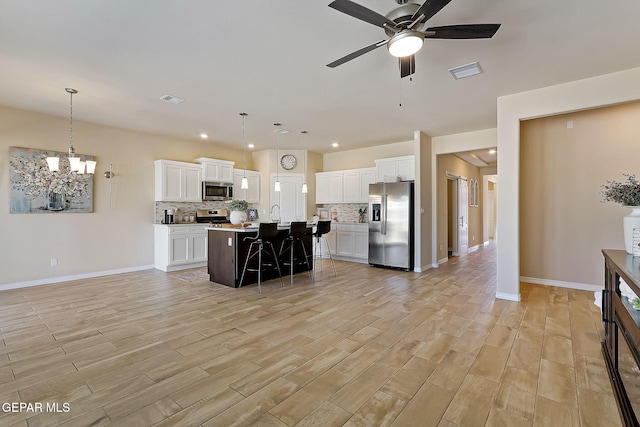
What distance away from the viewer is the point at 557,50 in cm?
287

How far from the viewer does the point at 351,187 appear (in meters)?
7.14

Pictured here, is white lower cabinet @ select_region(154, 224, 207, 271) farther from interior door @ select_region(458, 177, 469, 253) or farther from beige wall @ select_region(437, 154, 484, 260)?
interior door @ select_region(458, 177, 469, 253)

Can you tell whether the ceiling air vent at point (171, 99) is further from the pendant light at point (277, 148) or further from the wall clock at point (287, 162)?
the wall clock at point (287, 162)

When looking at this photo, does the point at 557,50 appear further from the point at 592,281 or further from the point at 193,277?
the point at 193,277

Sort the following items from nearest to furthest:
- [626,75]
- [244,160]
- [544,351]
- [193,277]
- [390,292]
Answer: [544,351], [626,75], [390,292], [193,277], [244,160]

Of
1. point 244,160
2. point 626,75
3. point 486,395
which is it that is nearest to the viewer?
point 486,395

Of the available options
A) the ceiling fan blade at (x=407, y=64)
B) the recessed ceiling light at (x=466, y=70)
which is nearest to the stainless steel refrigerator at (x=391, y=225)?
the recessed ceiling light at (x=466, y=70)

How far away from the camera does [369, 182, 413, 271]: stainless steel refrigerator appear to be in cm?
584

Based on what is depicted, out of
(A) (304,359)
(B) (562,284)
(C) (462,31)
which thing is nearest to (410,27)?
(C) (462,31)

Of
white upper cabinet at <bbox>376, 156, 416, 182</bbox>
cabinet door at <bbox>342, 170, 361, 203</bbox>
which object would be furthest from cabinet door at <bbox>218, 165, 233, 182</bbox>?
white upper cabinet at <bbox>376, 156, 416, 182</bbox>

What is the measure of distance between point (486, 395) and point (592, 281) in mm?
3790

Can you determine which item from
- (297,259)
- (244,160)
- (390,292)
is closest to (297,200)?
(244,160)

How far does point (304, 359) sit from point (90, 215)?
501 centimetres

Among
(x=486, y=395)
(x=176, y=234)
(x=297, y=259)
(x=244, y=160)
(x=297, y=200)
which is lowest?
(x=486, y=395)
